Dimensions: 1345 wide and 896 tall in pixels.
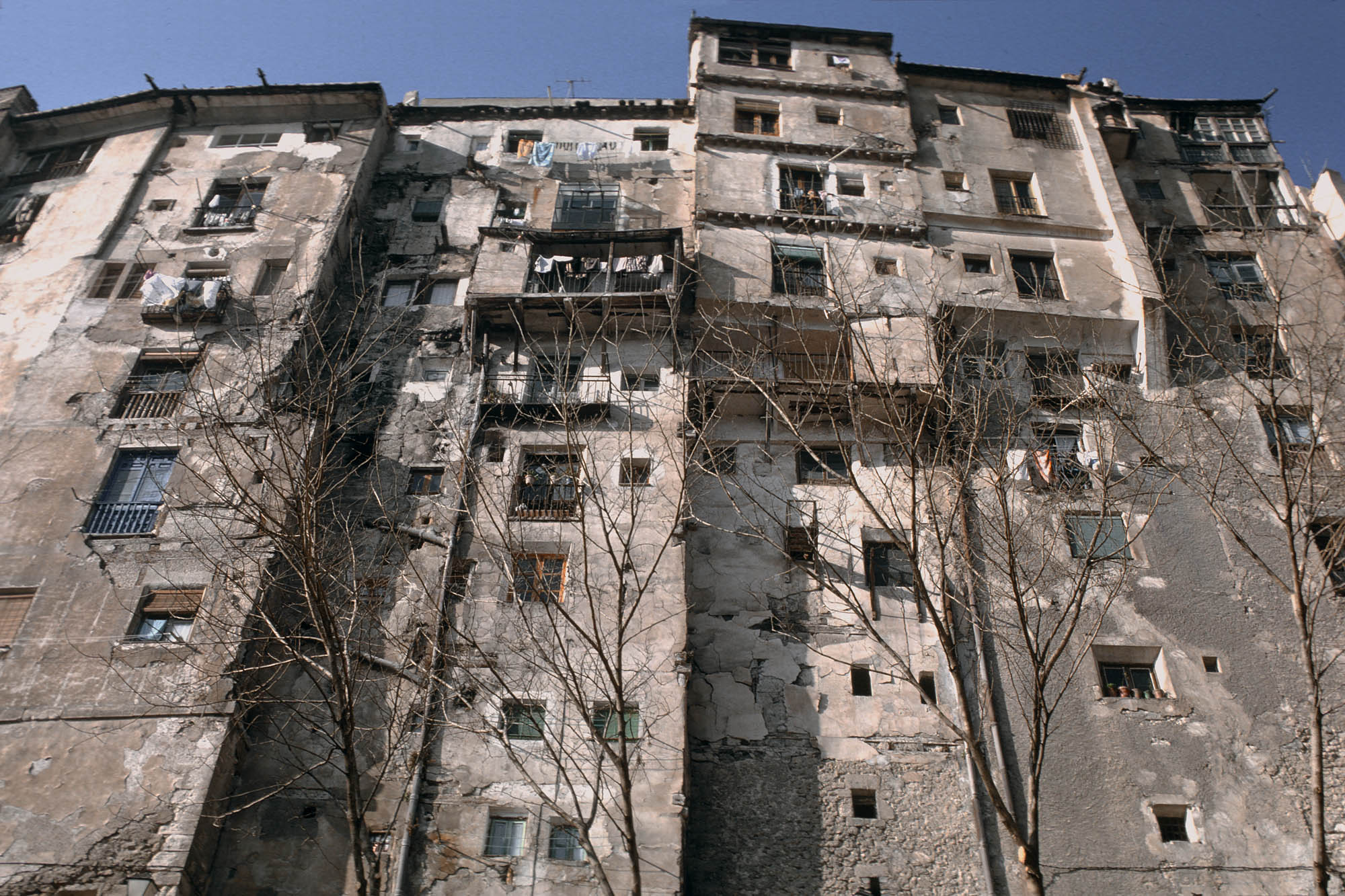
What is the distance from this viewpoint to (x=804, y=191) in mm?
27109

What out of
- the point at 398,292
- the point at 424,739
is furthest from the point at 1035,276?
the point at 424,739

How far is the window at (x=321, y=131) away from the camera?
95.6 feet

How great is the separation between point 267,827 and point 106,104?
76.7ft

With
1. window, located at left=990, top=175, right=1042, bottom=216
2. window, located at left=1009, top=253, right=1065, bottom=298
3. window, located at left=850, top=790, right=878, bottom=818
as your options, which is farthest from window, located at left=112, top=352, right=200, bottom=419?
window, located at left=990, top=175, right=1042, bottom=216

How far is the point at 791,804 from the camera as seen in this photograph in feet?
56.0

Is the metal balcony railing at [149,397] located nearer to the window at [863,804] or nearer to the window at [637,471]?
the window at [637,471]

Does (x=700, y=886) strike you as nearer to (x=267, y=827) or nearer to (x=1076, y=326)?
(x=267, y=827)

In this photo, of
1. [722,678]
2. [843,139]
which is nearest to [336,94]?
[843,139]

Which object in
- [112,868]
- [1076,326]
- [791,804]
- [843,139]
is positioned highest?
[843,139]

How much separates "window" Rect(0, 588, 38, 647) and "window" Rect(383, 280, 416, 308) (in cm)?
1073

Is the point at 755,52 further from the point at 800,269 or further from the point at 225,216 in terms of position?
the point at 225,216

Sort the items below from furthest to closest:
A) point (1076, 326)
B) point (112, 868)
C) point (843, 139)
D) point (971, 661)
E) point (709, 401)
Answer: point (843, 139)
point (1076, 326)
point (709, 401)
point (971, 661)
point (112, 868)

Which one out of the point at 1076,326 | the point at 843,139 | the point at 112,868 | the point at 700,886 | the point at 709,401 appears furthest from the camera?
the point at 843,139

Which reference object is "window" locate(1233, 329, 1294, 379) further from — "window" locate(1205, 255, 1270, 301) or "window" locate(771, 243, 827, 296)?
"window" locate(771, 243, 827, 296)
